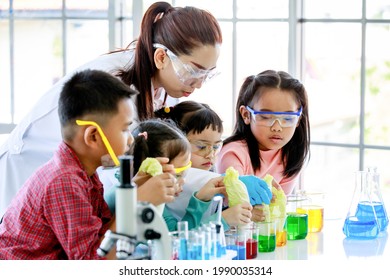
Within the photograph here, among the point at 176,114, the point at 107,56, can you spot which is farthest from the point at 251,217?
the point at 107,56

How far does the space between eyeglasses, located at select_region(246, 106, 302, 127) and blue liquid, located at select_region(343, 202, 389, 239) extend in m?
0.45

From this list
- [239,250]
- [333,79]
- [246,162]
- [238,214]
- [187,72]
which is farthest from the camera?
[333,79]

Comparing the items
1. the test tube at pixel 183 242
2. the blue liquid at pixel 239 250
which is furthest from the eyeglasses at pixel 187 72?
the test tube at pixel 183 242

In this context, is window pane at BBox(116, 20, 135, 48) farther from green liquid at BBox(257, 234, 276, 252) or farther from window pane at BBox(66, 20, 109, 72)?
green liquid at BBox(257, 234, 276, 252)

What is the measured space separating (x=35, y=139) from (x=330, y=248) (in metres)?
1.11

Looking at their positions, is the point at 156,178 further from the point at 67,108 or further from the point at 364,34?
the point at 364,34

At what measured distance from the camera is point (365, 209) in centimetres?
249

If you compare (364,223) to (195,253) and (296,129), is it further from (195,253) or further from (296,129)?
(195,253)

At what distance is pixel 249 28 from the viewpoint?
392 cm

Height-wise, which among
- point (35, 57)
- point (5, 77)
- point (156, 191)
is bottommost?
point (156, 191)

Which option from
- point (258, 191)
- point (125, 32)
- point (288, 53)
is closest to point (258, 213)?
point (258, 191)

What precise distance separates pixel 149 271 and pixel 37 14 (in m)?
2.76

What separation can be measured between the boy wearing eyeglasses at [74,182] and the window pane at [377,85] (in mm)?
1963

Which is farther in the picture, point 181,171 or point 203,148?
point 203,148
